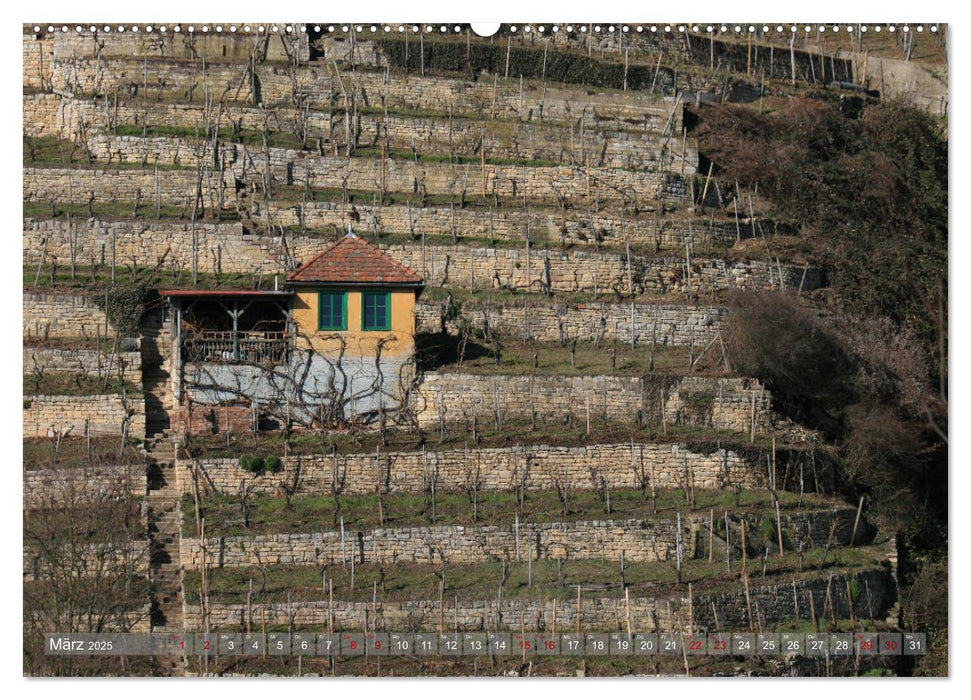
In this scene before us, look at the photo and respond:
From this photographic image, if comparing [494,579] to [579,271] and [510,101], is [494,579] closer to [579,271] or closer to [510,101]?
[579,271]

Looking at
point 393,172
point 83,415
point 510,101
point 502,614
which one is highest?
point 510,101

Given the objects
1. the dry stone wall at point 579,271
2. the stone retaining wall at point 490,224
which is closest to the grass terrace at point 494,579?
the dry stone wall at point 579,271

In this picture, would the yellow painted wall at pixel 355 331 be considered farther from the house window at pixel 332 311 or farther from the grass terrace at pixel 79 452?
the grass terrace at pixel 79 452

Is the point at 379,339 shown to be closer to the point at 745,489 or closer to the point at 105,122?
the point at 745,489

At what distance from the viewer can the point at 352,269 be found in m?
37.6

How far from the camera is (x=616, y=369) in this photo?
39500 millimetres

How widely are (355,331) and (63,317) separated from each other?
700 centimetres

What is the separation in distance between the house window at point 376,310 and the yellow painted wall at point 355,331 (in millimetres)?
87

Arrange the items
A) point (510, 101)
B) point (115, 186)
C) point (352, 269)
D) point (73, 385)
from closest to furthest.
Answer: point (352, 269) < point (73, 385) < point (115, 186) < point (510, 101)

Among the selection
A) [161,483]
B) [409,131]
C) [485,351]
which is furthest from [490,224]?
[161,483]

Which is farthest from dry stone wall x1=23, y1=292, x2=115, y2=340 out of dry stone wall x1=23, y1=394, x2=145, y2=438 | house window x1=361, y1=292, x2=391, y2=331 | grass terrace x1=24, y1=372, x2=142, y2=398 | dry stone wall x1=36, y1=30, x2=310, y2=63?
dry stone wall x1=36, y1=30, x2=310, y2=63

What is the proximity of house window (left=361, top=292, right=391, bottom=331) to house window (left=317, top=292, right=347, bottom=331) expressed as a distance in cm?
39

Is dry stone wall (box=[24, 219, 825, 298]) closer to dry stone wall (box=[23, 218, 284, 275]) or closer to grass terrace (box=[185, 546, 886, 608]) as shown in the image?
dry stone wall (box=[23, 218, 284, 275])

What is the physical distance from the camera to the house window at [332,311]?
123ft
